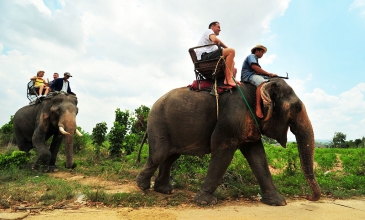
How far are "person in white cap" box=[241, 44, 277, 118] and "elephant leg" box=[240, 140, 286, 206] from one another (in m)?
1.14

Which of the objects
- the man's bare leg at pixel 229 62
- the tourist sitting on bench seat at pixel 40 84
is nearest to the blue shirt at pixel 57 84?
the tourist sitting on bench seat at pixel 40 84

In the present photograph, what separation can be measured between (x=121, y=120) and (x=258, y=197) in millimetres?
8144

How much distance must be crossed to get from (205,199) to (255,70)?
2.70m

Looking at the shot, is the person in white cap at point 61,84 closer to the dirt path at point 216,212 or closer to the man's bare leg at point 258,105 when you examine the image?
the dirt path at point 216,212

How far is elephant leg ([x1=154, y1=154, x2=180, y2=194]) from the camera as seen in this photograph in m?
6.15

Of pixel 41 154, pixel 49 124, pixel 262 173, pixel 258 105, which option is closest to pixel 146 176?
pixel 262 173

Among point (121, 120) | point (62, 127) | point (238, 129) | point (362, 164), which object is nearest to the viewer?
point (238, 129)

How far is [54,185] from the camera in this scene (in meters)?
6.29

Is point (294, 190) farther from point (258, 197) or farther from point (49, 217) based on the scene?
point (49, 217)

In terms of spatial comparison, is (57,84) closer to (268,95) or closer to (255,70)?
(255,70)

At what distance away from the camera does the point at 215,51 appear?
574 centimetres

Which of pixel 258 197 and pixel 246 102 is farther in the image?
pixel 258 197

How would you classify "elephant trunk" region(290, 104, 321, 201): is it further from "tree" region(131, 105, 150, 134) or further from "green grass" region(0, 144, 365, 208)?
"tree" region(131, 105, 150, 134)

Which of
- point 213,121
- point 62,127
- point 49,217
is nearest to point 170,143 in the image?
point 213,121
